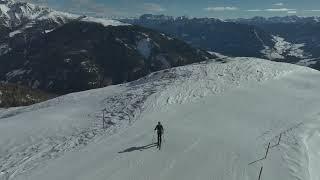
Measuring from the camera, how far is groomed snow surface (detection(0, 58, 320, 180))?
27.1m

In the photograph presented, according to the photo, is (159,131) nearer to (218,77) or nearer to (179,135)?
(179,135)

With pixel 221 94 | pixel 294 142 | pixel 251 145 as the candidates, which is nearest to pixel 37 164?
pixel 251 145

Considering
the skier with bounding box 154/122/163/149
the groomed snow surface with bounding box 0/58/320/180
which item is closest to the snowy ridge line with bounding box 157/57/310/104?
the groomed snow surface with bounding box 0/58/320/180

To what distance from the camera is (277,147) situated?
30.9 meters

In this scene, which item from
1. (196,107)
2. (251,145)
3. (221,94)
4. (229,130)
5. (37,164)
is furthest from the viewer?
(221,94)

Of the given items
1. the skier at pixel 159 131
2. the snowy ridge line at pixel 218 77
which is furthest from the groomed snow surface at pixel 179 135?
the skier at pixel 159 131

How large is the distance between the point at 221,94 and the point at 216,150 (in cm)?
2138

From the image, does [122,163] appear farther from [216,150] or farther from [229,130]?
[229,130]

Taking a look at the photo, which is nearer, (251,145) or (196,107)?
(251,145)

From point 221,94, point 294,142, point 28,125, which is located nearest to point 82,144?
point 28,125

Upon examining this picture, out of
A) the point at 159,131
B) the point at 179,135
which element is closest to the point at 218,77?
the point at 179,135

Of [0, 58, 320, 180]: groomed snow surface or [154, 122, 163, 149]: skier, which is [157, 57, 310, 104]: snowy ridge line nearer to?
[0, 58, 320, 180]: groomed snow surface

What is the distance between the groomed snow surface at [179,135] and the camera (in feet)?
89.0

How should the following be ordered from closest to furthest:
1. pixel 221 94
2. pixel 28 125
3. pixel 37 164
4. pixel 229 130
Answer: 1. pixel 37 164
2. pixel 229 130
3. pixel 28 125
4. pixel 221 94
